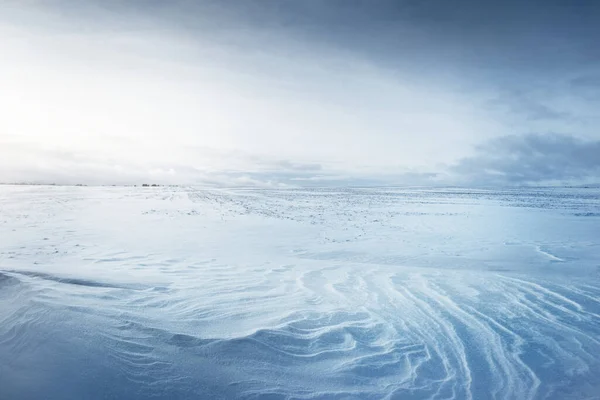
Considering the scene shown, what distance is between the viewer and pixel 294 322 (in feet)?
16.3

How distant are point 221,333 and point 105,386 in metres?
1.46

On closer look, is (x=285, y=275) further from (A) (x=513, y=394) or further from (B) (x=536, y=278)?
(B) (x=536, y=278)

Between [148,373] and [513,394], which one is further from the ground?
[148,373]

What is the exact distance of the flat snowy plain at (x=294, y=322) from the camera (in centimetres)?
356

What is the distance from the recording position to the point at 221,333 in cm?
447

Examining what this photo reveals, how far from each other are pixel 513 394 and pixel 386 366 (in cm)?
129

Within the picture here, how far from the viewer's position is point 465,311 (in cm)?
560

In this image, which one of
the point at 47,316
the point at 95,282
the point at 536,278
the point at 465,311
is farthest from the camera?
the point at 536,278

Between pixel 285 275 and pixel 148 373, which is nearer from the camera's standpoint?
pixel 148 373

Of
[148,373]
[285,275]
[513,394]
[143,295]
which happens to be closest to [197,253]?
[285,275]

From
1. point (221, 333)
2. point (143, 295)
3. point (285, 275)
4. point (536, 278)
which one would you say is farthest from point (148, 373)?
point (536, 278)

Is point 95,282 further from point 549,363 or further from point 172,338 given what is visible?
point 549,363

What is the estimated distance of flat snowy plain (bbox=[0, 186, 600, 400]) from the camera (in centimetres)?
356

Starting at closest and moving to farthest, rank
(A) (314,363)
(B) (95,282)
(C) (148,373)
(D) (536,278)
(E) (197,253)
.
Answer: (C) (148,373), (A) (314,363), (B) (95,282), (D) (536,278), (E) (197,253)
